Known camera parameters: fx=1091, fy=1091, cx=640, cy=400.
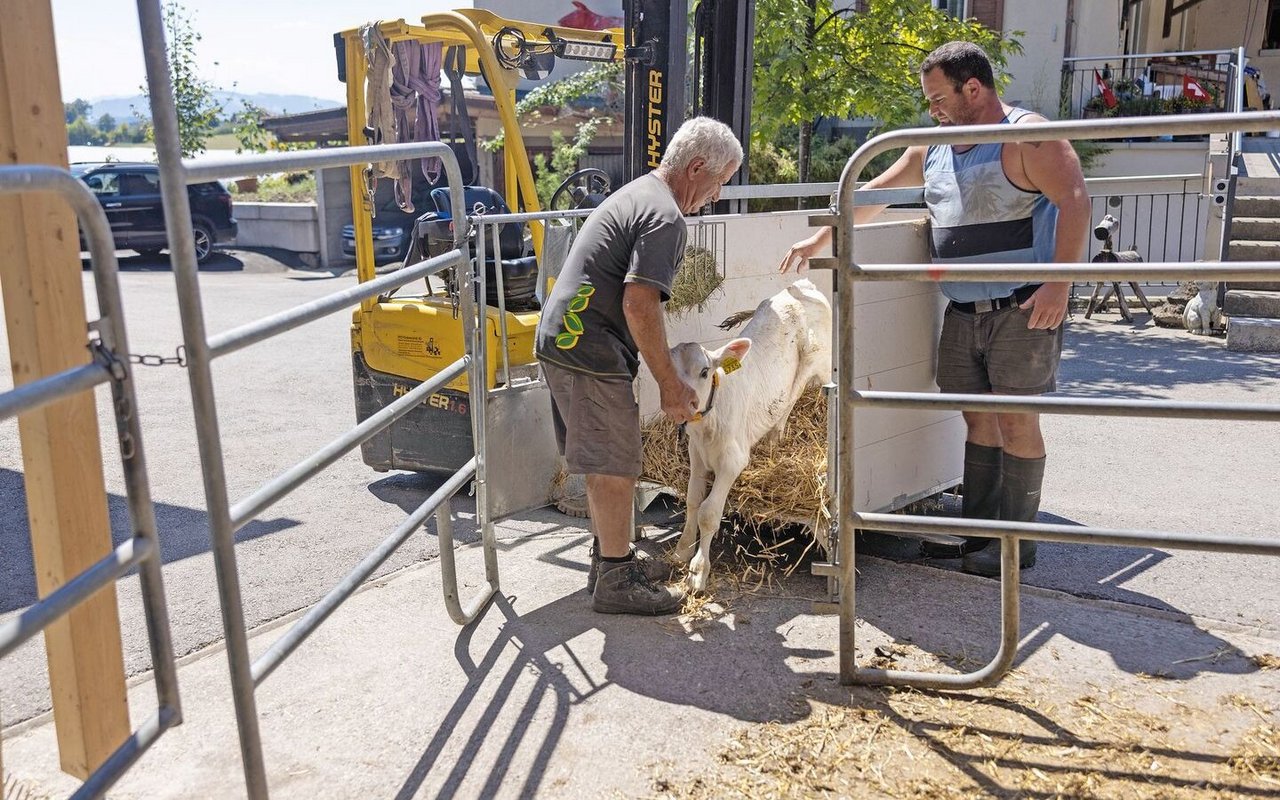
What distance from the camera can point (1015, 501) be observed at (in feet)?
14.6

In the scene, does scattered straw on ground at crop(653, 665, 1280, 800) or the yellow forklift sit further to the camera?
the yellow forklift

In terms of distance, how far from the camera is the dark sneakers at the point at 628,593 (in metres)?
4.14

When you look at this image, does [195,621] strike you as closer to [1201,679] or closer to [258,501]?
[258,501]

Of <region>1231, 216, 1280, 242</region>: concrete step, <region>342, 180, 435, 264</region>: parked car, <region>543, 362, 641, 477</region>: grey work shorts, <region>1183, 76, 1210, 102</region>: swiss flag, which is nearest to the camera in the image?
<region>543, 362, 641, 477</region>: grey work shorts

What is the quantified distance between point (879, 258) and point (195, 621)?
303 centimetres

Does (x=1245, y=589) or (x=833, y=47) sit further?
(x=833, y=47)

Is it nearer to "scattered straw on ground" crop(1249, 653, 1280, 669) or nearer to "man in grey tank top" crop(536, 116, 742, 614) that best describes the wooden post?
"man in grey tank top" crop(536, 116, 742, 614)

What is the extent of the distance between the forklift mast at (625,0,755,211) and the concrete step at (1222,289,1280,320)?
6.46 meters

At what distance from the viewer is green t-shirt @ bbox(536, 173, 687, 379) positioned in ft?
12.3

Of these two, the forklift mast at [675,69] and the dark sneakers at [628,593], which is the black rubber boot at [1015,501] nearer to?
the dark sneakers at [628,593]

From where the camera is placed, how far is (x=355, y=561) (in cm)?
492

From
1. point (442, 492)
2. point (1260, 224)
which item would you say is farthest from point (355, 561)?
point (1260, 224)

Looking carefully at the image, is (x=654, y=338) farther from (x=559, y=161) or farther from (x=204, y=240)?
(x=204, y=240)

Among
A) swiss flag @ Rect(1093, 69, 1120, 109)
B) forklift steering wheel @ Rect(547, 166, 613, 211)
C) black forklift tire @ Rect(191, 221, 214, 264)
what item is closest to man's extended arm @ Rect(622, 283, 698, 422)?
forklift steering wheel @ Rect(547, 166, 613, 211)
